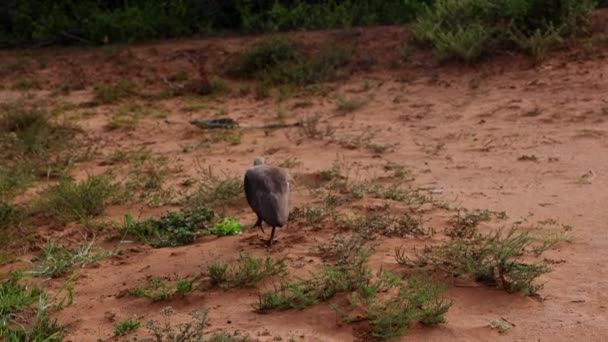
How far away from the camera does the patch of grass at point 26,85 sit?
34.3 feet

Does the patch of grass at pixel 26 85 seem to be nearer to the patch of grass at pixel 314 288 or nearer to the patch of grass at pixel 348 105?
the patch of grass at pixel 348 105

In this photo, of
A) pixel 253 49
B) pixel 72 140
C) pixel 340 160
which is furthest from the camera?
pixel 253 49

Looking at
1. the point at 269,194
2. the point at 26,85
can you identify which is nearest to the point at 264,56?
the point at 26,85

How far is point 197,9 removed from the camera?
1255 cm

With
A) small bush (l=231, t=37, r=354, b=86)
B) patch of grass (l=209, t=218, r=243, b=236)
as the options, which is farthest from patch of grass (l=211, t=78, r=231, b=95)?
patch of grass (l=209, t=218, r=243, b=236)

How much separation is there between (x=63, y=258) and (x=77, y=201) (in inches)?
37.3

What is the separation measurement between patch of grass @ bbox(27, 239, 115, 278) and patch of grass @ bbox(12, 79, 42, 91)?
19.5ft

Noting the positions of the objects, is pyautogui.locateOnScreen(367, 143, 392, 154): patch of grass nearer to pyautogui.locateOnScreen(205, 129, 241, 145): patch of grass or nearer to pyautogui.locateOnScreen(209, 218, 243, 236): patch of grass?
pyautogui.locateOnScreen(205, 129, 241, 145): patch of grass

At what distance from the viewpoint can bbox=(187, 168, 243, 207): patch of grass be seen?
5688 millimetres

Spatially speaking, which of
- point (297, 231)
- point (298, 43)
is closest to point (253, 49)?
point (298, 43)

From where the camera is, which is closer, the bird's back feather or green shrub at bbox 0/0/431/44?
the bird's back feather

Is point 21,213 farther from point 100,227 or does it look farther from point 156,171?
point 156,171

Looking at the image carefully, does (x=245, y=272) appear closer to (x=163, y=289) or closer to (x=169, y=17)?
(x=163, y=289)

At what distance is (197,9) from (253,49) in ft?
7.81
